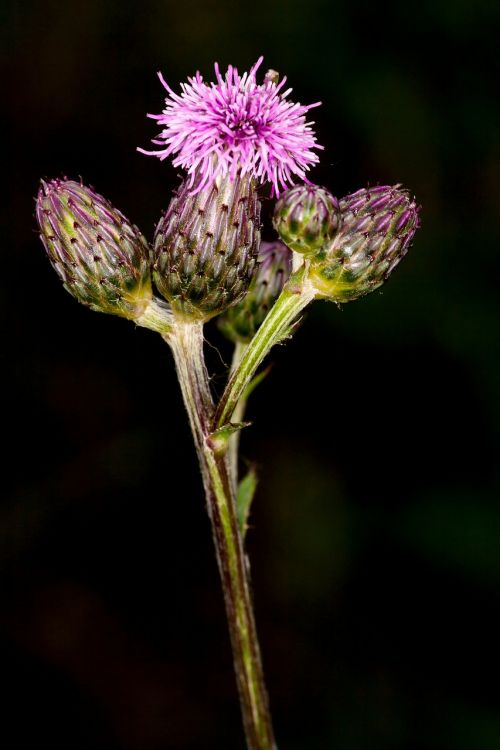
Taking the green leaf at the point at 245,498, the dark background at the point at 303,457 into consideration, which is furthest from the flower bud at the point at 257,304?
the dark background at the point at 303,457

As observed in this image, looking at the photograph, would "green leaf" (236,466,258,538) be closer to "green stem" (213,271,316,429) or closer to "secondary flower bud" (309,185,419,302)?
"green stem" (213,271,316,429)

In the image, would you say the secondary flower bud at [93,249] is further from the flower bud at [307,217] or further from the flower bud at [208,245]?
the flower bud at [307,217]

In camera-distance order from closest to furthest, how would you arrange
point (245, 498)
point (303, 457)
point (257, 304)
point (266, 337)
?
point (266, 337) < point (245, 498) < point (257, 304) < point (303, 457)

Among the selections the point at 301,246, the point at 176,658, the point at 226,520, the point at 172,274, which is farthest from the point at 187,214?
the point at 176,658

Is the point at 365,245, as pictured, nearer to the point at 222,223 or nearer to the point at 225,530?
the point at 222,223

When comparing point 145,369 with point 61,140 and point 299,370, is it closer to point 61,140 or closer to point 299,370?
point 299,370

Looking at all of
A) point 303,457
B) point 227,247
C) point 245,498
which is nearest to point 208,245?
point 227,247
